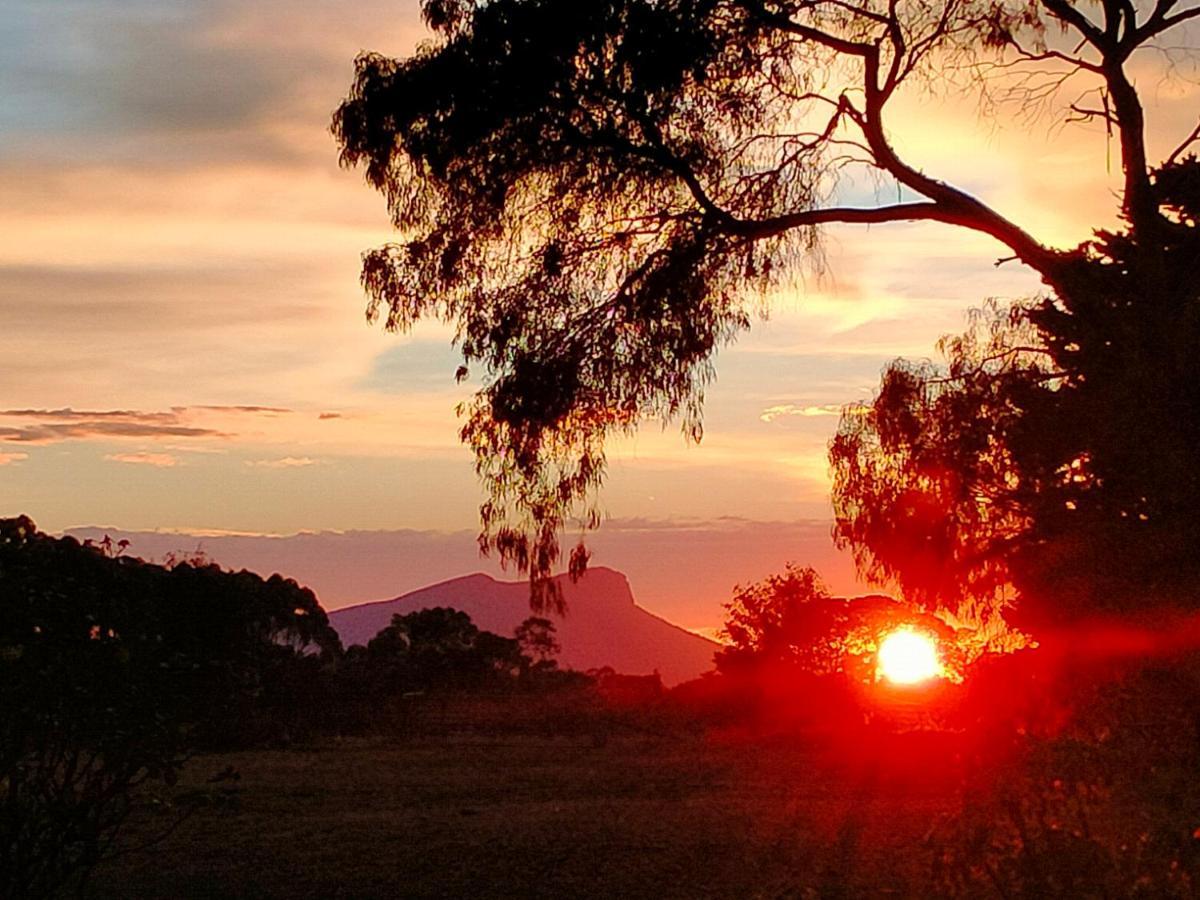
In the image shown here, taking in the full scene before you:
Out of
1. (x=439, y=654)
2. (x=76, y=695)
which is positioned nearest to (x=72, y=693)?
(x=76, y=695)

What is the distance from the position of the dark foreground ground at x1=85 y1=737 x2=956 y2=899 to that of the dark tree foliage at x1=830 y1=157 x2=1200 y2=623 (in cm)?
229

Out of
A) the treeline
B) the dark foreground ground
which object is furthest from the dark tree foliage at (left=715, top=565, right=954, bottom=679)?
the treeline

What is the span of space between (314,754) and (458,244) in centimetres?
952

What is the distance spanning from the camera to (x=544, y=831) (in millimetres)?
12648

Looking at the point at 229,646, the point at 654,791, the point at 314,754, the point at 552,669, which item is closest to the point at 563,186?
the point at 654,791

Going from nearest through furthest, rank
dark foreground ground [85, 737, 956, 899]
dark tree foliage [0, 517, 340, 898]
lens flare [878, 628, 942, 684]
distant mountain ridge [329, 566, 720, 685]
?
1. dark tree foliage [0, 517, 340, 898]
2. dark foreground ground [85, 737, 956, 899]
3. lens flare [878, 628, 942, 684]
4. distant mountain ridge [329, 566, 720, 685]

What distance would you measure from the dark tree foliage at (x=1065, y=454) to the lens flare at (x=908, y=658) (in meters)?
5.37

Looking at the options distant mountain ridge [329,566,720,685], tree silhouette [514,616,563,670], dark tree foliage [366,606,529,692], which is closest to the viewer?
dark tree foliage [366,606,529,692]

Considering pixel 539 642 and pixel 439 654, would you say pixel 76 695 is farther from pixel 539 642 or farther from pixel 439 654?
pixel 539 642

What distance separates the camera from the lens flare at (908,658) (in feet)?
69.8

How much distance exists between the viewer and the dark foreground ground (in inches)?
418

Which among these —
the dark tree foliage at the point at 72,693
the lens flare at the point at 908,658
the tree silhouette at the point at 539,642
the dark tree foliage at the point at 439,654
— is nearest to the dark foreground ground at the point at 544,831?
the dark tree foliage at the point at 72,693

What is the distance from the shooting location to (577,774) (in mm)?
17984

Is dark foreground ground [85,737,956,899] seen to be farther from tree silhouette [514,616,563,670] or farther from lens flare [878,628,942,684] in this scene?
tree silhouette [514,616,563,670]
